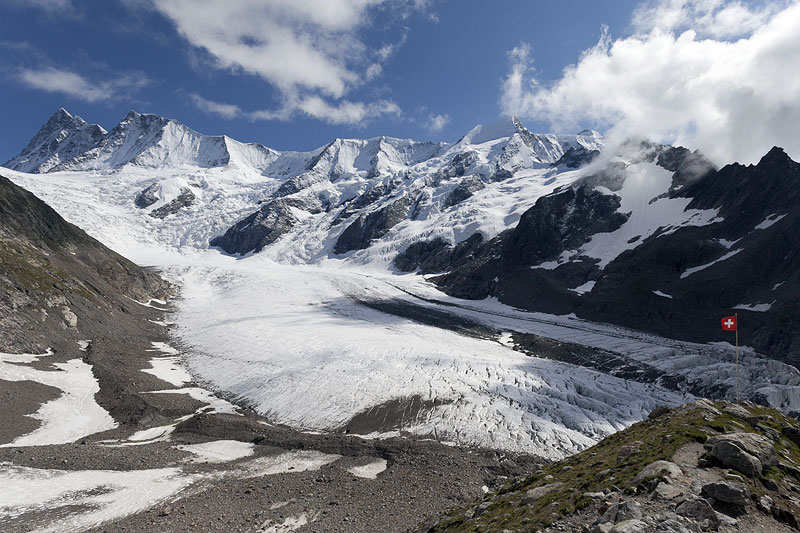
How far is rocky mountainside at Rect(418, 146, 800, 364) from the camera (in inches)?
3324

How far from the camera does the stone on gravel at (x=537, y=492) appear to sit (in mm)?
14797

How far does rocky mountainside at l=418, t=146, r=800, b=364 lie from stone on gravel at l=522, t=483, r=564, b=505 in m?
76.3

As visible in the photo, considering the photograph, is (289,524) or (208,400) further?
(208,400)

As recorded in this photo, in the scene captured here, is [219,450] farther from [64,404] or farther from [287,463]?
[64,404]

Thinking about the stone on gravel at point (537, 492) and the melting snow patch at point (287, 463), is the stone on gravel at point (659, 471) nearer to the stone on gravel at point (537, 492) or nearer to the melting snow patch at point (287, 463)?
the stone on gravel at point (537, 492)

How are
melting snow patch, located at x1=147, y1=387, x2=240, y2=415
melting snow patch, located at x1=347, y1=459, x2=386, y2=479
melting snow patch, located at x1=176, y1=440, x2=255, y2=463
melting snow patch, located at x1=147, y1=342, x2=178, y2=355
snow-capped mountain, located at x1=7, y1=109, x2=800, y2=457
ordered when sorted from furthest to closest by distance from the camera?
melting snow patch, located at x1=147, y1=342, x2=178, y2=355 → snow-capped mountain, located at x1=7, y1=109, x2=800, y2=457 → melting snow patch, located at x1=147, y1=387, x2=240, y2=415 → melting snow patch, located at x1=176, y1=440, x2=255, y2=463 → melting snow patch, located at x1=347, y1=459, x2=386, y2=479

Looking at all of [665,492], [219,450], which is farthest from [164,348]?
[665,492]

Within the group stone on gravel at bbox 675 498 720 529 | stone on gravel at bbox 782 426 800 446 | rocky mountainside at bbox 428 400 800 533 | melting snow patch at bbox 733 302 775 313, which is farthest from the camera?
melting snow patch at bbox 733 302 775 313

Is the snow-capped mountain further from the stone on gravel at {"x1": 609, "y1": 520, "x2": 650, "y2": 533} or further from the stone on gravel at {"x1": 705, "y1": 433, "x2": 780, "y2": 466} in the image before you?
the stone on gravel at {"x1": 609, "y1": 520, "x2": 650, "y2": 533}

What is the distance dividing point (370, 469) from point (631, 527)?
879 inches

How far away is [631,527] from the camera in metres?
9.46

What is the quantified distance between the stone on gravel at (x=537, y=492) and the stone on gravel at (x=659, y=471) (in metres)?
3.40

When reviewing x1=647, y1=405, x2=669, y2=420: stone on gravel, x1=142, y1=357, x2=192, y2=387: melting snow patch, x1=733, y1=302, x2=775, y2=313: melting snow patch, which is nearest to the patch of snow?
x1=733, y1=302, x2=775, y2=313: melting snow patch

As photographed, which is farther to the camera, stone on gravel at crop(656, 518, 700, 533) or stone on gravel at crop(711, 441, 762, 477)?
stone on gravel at crop(711, 441, 762, 477)
